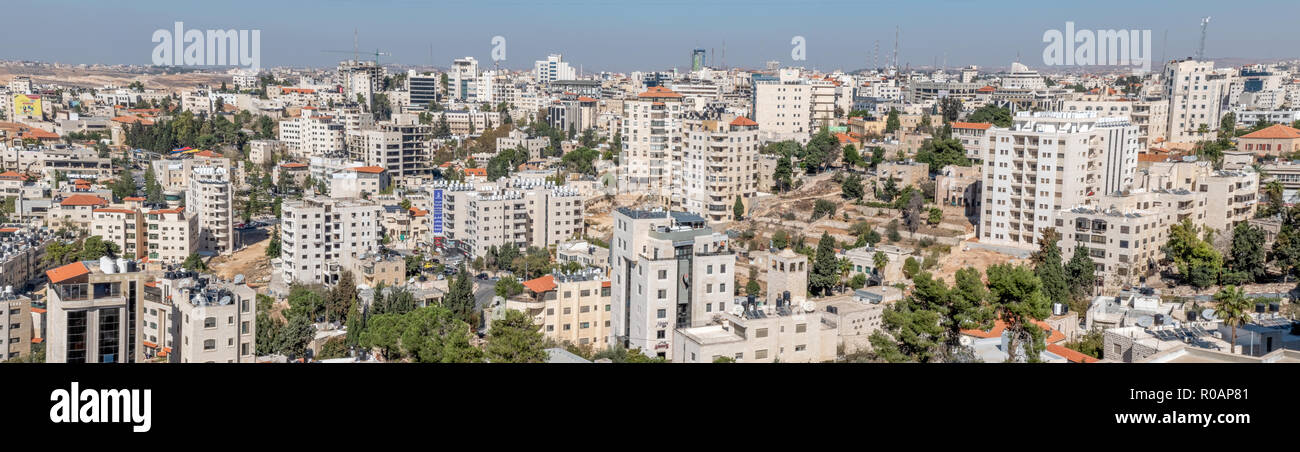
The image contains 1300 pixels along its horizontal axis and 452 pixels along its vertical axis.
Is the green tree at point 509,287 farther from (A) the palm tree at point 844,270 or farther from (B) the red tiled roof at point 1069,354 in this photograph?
(B) the red tiled roof at point 1069,354

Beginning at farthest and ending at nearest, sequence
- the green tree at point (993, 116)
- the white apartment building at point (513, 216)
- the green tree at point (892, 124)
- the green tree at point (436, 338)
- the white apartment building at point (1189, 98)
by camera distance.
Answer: the green tree at point (892, 124) → the green tree at point (993, 116) → the white apartment building at point (1189, 98) → the white apartment building at point (513, 216) → the green tree at point (436, 338)

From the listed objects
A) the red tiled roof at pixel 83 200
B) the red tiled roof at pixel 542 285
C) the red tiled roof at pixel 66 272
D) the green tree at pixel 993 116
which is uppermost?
the green tree at pixel 993 116

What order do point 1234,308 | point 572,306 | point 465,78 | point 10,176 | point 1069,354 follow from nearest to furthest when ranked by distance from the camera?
point 1234,308 → point 1069,354 → point 572,306 → point 10,176 → point 465,78

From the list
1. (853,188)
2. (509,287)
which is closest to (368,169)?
(853,188)

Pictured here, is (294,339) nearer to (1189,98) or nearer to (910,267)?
(910,267)

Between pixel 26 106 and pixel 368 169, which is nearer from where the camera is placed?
pixel 368 169

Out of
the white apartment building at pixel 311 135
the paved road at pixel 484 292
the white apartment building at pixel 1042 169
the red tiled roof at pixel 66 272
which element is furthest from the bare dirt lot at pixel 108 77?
the white apartment building at pixel 1042 169
